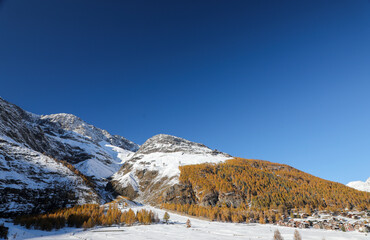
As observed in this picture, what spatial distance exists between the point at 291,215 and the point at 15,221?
593ft

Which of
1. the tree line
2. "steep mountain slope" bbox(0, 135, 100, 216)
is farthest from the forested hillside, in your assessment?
"steep mountain slope" bbox(0, 135, 100, 216)

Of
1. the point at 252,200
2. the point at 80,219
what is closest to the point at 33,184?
the point at 80,219

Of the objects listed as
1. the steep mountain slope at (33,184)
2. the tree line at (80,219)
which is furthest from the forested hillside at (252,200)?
the steep mountain slope at (33,184)

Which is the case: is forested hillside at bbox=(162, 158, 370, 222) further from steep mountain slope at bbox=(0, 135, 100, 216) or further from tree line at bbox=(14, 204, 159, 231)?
steep mountain slope at bbox=(0, 135, 100, 216)

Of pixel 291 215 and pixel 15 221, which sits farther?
pixel 291 215

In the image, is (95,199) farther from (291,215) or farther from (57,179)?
(291,215)

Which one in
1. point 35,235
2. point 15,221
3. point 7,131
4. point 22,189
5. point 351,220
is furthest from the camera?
point 7,131

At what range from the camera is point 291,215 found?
522ft

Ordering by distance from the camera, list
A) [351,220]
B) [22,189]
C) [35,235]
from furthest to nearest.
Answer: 1. [351,220]
2. [22,189]
3. [35,235]

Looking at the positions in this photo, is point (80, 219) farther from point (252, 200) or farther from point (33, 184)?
point (252, 200)

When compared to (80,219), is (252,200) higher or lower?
higher

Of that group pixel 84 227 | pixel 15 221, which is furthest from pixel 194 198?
pixel 15 221

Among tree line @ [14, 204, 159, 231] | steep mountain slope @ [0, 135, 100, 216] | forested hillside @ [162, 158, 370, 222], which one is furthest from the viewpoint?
forested hillside @ [162, 158, 370, 222]

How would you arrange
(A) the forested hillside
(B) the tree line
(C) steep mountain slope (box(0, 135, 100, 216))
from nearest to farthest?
(B) the tree line → (C) steep mountain slope (box(0, 135, 100, 216)) → (A) the forested hillside
